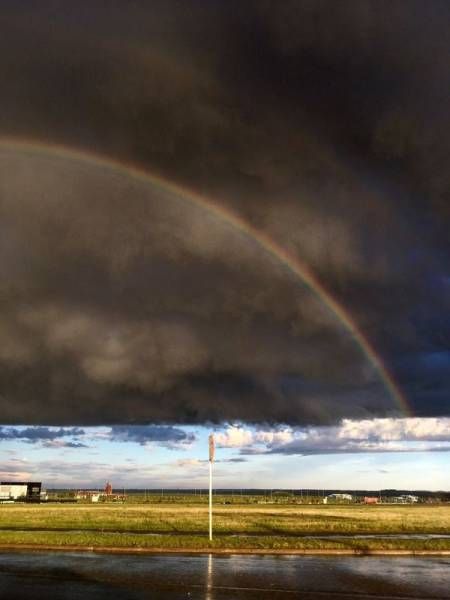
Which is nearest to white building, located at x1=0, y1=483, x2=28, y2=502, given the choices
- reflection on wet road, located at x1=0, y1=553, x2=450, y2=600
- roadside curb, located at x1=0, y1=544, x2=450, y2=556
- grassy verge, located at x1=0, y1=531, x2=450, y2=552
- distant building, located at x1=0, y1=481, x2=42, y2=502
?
distant building, located at x1=0, y1=481, x2=42, y2=502

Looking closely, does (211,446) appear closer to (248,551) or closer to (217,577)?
(248,551)

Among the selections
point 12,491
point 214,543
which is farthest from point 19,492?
point 214,543

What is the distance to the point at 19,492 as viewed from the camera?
117m

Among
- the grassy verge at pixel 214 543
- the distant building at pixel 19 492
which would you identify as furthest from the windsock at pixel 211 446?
the distant building at pixel 19 492

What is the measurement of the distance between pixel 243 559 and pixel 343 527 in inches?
812

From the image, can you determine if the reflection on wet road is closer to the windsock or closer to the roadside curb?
the roadside curb

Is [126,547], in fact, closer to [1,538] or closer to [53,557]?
[53,557]

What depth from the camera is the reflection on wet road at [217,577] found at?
18.4 m

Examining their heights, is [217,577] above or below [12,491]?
above

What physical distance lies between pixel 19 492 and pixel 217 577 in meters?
107

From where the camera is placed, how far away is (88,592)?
61.3ft

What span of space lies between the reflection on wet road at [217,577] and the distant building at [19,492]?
92.5 m

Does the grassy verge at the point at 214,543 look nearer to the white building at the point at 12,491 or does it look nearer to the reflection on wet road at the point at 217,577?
the reflection on wet road at the point at 217,577

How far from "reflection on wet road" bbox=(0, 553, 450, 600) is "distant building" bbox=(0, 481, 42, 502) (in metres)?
92.5
